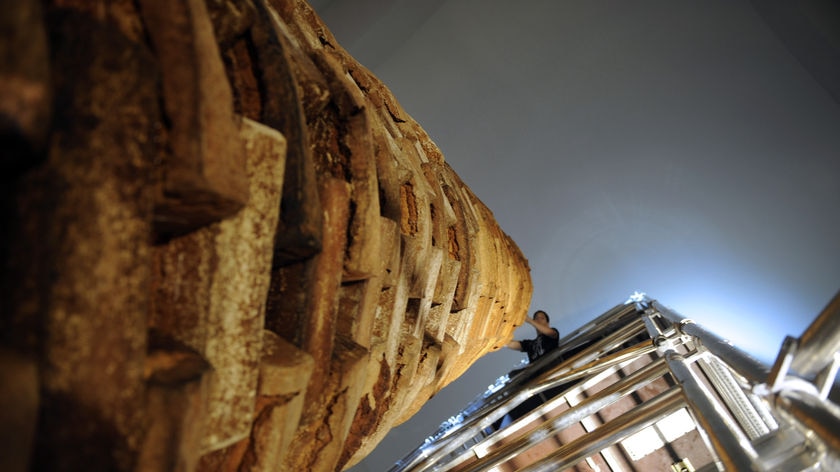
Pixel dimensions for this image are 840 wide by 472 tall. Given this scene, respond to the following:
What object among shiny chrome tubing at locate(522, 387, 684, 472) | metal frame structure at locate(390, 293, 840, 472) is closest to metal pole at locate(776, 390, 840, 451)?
metal frame structure at locate(390, 293, 840, 472)

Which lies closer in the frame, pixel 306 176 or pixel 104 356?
pixel 104 356

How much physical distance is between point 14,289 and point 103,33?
0.52 ft

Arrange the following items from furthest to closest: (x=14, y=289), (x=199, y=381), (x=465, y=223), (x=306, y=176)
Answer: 1. (x=465, y=223)
2. (x=306, y=176)
3. (x=199, y=381)
4. (x=14, y=289)

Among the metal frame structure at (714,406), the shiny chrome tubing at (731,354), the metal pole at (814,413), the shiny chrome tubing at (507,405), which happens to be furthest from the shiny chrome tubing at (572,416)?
the metal pole at (814,413)

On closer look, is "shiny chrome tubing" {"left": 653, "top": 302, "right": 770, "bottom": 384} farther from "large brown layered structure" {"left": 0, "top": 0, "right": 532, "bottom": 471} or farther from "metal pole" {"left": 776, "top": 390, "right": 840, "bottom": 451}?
"large brown layered structure" {"left": 0, "top": 0, "right": 532, "bottom": 471}

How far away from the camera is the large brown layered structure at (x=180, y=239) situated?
0.90 feet

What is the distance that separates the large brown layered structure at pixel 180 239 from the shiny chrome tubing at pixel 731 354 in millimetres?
569

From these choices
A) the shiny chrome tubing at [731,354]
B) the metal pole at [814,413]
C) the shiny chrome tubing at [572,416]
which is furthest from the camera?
the shiny chrome tubing at [572,416]

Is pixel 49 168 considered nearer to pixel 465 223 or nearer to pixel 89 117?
pixel 89 117

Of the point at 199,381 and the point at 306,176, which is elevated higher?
the point at 306,176

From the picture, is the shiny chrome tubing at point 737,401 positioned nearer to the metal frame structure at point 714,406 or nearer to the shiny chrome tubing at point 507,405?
the metal frame structure at point 714,406

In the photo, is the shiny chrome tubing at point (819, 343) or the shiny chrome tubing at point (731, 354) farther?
the shiny chrome tubing at point (731, 354)

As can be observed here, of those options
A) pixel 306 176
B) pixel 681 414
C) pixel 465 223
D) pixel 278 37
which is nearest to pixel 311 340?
pixel 306 176

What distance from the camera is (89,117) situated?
12.1 inches
